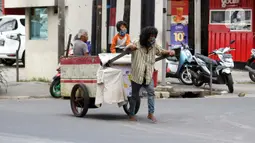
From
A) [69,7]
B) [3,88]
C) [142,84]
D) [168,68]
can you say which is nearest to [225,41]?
[168,68]

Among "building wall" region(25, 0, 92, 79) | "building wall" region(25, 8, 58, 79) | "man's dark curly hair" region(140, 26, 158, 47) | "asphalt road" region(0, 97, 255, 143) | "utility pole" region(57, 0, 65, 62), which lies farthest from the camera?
"building wall" region(25, 8, 58, 79)

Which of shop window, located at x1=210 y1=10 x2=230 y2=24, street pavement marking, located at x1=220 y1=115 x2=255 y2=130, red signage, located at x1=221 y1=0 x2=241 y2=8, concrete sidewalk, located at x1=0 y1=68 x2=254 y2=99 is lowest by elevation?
street pavement marking, located at x1=220 y1=115 x2=255 y2=130

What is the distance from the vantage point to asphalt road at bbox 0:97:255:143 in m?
9.22

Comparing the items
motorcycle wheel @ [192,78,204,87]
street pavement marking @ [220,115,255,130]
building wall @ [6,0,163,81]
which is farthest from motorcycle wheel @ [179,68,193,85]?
street pavement marking @ [220,115,255,130]

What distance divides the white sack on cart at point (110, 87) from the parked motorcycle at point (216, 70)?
251 inches

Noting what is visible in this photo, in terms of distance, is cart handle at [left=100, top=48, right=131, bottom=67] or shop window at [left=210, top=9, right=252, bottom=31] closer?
cart handle at [left=100, top=48, right=131, bottom=67]

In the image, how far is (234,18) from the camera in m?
23.3

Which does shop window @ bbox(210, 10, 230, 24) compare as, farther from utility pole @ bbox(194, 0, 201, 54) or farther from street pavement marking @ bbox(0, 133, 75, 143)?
street pavement marking @ bbox(0, 133, 75, 143)

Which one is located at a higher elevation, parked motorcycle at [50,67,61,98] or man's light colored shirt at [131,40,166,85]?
man's light colored shirt at [131,40,166,85]

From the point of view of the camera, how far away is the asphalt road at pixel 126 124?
9.22 m

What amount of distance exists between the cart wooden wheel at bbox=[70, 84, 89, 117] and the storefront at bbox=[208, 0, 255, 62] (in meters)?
12.3

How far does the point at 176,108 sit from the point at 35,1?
7.01 m

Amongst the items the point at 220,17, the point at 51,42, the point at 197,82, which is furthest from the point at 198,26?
the point at 51,42

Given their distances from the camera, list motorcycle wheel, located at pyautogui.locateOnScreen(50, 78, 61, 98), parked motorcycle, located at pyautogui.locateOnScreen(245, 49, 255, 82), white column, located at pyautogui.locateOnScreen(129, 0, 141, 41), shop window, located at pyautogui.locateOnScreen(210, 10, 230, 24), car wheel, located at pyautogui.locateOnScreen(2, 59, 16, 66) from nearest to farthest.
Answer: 1. motorcycle wheel, located at pyautogui.locateOnScreen(50, 78, 61, 98)
2. white column, located at pyautogui.locateOnScreen(129, 0, 141, 41)
3. parked motorcycle, located at pyautogui.locateOnScreen(245, 49, 255, 82)
4. shop window, located at pyautogui.locateOnScreen(210, 10, 230, 24)
5. car wheel, located at pyautogui.locateOnScreen(2, 59, 16, 66)
